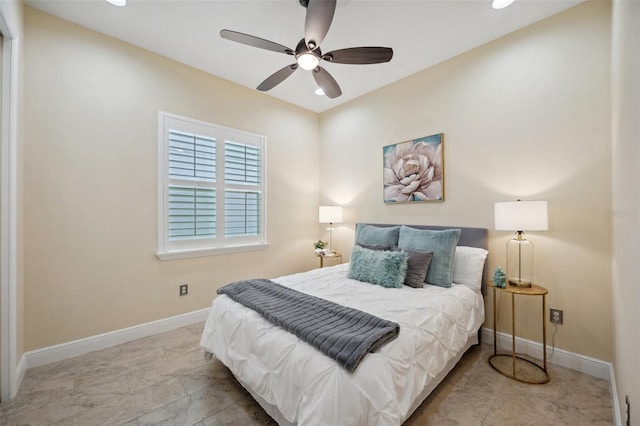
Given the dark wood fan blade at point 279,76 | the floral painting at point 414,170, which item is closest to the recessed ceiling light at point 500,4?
the floral painting at point 414,170

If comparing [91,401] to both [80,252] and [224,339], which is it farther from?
[80,252]

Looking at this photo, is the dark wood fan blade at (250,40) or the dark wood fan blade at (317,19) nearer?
the dark wood fan blade at (317,19)

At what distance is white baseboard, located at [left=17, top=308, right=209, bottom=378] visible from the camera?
2221mm

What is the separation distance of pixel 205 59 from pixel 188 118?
0.67 meters

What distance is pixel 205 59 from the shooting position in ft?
9.79

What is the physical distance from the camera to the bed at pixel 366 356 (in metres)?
1.21

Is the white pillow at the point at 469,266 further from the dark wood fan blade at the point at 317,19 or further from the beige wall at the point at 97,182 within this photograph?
the beige wall at the point at 97,182

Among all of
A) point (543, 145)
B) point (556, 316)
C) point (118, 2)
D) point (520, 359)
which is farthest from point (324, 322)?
point (118, 2)

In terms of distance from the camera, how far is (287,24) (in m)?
2.42

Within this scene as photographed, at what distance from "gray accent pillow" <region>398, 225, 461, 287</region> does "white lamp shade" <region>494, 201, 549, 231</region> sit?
491 mm

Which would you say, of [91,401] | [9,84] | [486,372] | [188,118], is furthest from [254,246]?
[486,372]

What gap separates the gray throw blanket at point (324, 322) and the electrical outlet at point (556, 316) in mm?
1773

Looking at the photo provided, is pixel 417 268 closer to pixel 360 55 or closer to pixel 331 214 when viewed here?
pixel 331 214

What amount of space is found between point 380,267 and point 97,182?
279 cm
